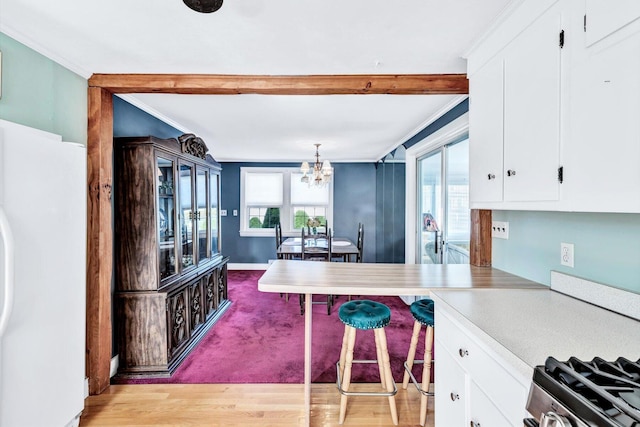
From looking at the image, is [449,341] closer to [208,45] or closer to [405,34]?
[405,34]

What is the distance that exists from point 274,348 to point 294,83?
2398mm

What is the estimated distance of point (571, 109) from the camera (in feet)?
3.74

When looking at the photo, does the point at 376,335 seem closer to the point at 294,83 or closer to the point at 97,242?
the point at 294,83

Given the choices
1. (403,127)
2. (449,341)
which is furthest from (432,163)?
(449,341)

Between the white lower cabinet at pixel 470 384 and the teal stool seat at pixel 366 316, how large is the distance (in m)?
0.38

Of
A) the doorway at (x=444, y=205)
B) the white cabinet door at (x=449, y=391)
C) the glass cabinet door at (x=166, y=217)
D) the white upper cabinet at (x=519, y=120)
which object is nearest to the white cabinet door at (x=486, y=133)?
the white upper cabinet at (x=519, y=120)

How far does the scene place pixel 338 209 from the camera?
20.3ft

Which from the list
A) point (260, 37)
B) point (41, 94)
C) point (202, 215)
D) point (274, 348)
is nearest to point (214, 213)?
point (202, 215)

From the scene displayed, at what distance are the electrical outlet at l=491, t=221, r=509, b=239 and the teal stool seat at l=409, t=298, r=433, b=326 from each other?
0.65m

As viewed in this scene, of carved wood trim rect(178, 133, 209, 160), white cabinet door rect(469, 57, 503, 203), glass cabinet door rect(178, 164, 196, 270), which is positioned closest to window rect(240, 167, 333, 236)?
carved wood trim rect(178, 133, 209, 160)

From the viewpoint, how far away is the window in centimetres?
618

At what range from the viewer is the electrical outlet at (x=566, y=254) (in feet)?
4.67

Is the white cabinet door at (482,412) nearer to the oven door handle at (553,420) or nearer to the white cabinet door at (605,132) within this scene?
the oven door handle at (553,420)

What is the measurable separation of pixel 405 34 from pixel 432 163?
2130 millimetres
